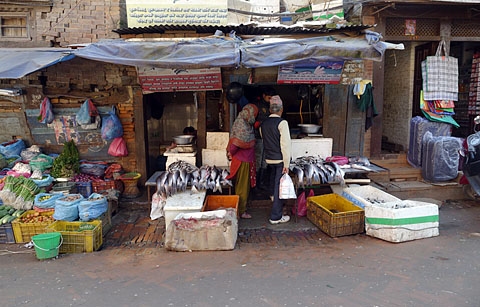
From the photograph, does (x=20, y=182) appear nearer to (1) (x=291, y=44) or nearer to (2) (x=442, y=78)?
(1) (x=291, y=44)

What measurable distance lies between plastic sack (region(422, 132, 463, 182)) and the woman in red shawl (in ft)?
14.7

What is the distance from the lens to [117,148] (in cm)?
759

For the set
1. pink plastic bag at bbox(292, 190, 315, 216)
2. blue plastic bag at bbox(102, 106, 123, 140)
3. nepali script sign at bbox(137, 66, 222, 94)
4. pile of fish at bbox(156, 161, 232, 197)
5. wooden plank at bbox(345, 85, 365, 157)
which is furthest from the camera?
wooden plank at bbox(345, 85, 365, 157)

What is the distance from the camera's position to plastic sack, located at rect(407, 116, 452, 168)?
8.24 m

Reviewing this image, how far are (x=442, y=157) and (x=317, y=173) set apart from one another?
3585 mm

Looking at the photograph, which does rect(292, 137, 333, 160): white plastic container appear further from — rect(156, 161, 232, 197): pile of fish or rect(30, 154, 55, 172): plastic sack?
rect(30, 154, 55, 172): plastic sack

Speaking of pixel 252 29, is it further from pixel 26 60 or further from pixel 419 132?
pixel 419 132

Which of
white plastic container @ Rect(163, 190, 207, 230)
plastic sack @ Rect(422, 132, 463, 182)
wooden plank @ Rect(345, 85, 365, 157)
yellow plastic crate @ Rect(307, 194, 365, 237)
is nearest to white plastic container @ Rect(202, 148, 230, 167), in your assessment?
white plastic container @ Rect(163, 190, 207, 230)

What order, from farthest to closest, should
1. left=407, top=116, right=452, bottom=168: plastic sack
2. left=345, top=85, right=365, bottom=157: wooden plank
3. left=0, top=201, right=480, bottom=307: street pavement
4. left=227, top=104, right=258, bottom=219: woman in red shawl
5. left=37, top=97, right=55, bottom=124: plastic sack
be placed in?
left=407, top=116, right=452, bottom=168: plastic sack, left=345, top=85, right=365, bottom=157: wooden plank, left=37, top=97, right=55, bottom=124: plastic sack, left=227, top=104, right=258, bottom=219: woman in red shawl, left=0, top=201, right=480, bottom=307: street pavement

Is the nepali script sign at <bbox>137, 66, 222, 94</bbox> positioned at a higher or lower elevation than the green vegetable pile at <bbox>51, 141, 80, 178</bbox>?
higher

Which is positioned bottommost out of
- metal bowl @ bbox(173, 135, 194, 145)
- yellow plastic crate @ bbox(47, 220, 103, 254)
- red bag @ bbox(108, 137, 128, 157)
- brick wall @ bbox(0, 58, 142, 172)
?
yellow plastic crate @ bbox(47, 220, 103, 254)

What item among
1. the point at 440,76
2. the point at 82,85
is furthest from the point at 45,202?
the point at 440,76

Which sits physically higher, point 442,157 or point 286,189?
point 442,157

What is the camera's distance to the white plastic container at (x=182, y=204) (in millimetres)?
5562
